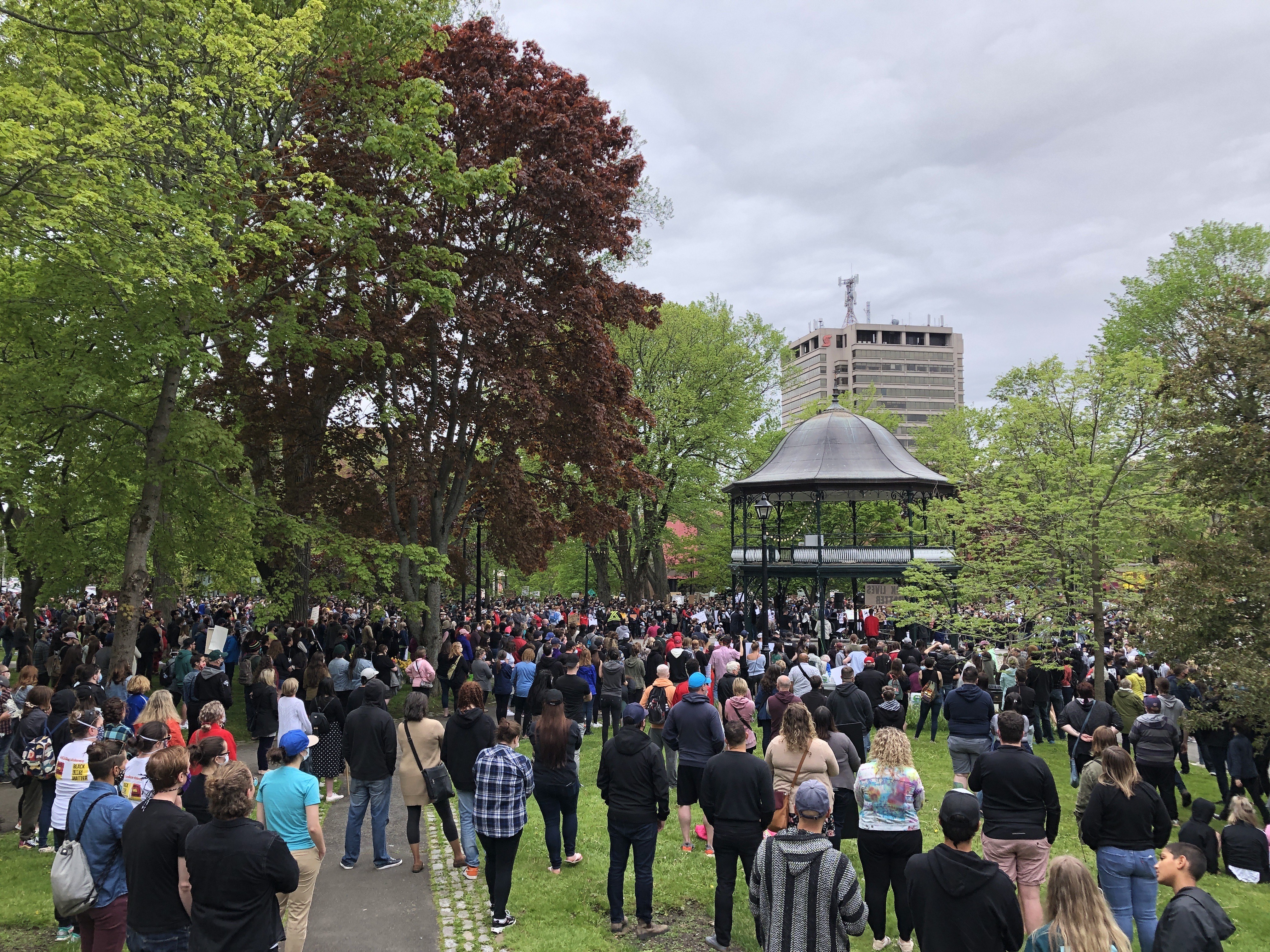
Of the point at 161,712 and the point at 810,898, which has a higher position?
the point at 161,712

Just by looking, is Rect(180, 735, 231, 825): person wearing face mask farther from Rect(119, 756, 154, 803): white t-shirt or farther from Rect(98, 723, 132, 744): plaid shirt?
Rect(98, 723, 132, 744): plaid shirt

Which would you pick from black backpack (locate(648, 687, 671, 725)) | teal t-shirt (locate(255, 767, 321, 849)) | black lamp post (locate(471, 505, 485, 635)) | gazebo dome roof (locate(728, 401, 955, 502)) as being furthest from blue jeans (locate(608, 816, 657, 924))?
gazebo dome roof (locate(728, 401, 955, 502))

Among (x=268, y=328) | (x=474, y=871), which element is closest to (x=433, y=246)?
(x=268, y=328)

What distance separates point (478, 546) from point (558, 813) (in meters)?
17.0

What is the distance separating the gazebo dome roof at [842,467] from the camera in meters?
27.5

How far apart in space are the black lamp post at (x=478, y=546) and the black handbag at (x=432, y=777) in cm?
1247

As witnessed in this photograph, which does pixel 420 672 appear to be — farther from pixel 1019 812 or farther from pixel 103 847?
pixel 1019 812

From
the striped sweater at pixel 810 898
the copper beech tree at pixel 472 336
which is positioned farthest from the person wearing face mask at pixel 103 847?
the copper beech tree at pixel 472 336

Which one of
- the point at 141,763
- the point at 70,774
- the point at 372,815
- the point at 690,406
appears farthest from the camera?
the point at 690,406

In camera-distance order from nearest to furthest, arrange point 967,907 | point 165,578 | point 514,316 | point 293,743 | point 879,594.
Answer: point 967,907 < point 293,743 < point 514,316 < point 165,578 < point 879,594

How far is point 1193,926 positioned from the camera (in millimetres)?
3578

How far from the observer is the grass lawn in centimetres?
628

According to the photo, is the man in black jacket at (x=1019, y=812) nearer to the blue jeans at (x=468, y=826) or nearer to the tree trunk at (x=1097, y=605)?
the blue jeans at (x=468, y=826)

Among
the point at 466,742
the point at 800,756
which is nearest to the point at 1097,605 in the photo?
the point at 800,756
